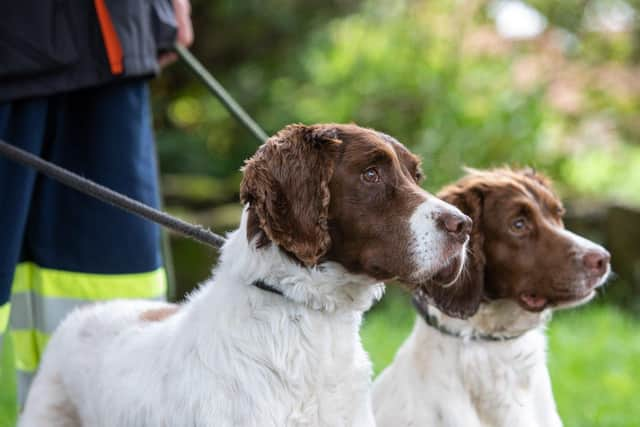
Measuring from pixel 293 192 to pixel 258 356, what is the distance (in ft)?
1.60

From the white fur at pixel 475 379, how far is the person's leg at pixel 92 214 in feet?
3.76

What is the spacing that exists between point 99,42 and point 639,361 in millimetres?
4096

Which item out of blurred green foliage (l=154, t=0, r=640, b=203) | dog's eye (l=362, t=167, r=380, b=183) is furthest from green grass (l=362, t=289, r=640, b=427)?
dog's eye (l=362, t=167, r=380, b=183)

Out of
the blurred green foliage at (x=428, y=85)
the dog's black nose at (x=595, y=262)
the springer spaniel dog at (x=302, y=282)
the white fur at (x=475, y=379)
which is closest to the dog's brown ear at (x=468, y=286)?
the white fur at (x=475, y=379)

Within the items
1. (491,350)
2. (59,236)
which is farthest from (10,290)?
(491,350)

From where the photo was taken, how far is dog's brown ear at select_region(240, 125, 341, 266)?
280cm

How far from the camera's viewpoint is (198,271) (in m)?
8.57

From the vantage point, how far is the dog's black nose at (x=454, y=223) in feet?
9.14

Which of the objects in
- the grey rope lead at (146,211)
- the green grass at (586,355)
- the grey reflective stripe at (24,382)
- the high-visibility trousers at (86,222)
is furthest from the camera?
the green grass at (586,355)

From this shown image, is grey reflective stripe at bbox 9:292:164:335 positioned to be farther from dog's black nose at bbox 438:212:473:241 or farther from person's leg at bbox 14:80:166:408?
dog's black nose at bbox 438:212:473:241

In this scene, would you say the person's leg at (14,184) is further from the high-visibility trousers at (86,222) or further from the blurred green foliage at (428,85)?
the blurred green foliage at (428,85)

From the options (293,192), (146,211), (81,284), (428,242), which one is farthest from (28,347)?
(428,242)

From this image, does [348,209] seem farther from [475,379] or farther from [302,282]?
[475,379]

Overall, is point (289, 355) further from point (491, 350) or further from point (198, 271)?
point (198, 271)
